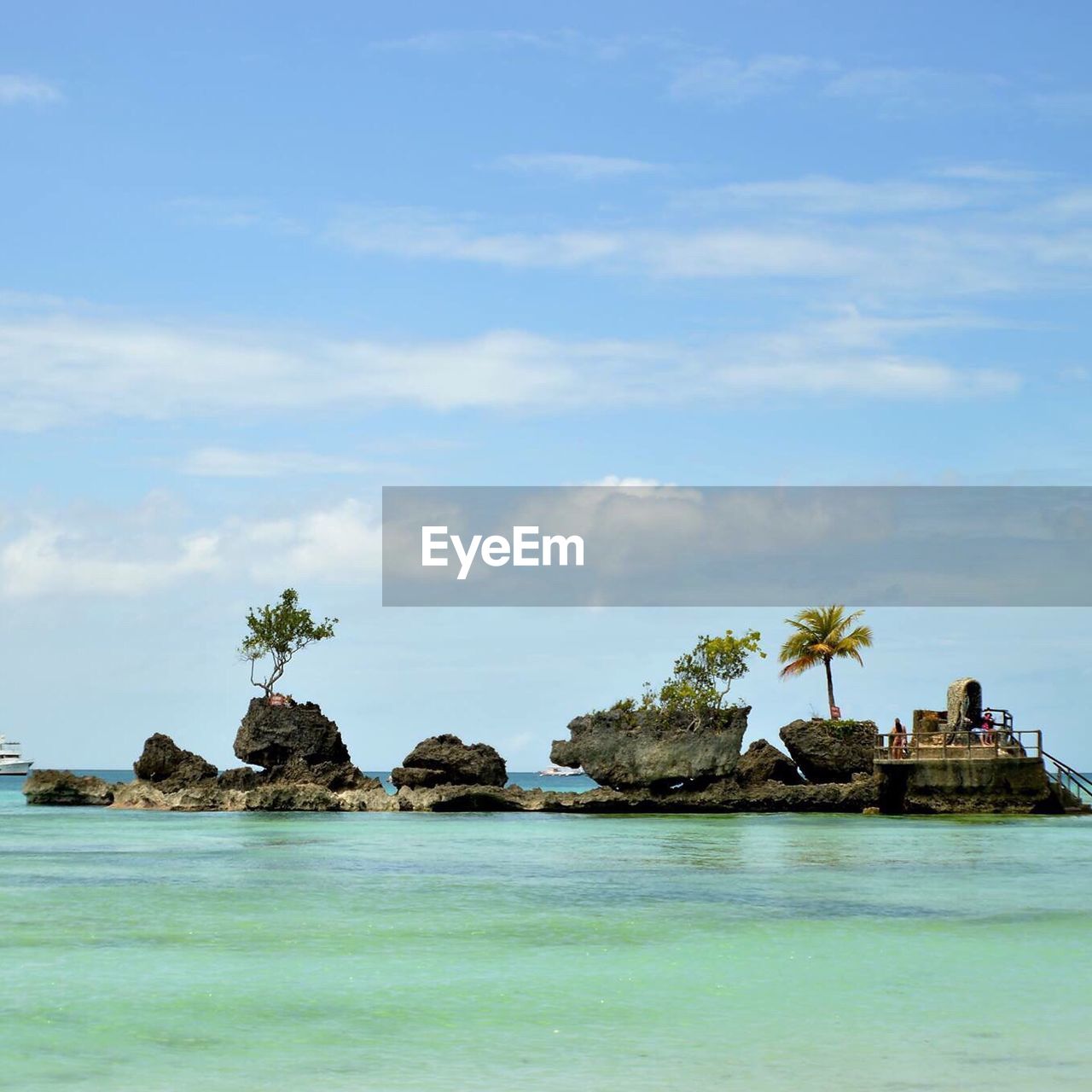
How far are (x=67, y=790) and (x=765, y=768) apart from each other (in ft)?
120

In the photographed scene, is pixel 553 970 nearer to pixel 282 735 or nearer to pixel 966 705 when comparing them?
pixel 966 705

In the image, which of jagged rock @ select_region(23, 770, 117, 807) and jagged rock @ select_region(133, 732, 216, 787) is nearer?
jagged rock @ select_region(133, 732, 216, 787)

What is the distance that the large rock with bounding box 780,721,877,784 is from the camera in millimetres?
57750

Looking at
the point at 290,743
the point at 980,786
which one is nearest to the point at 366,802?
the point at 290,743

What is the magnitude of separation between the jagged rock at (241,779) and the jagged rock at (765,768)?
2034 cm

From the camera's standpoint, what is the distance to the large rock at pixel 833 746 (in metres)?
57.8

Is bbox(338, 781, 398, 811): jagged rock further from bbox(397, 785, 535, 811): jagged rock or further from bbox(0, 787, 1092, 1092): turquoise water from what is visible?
bbox(0, 787, 1092, 1092): turquoise water

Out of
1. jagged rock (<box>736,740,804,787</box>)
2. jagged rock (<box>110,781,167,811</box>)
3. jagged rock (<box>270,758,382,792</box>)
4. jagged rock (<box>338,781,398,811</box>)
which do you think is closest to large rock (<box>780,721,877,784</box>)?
jagged rock (<box>736,740,804,787</box>)

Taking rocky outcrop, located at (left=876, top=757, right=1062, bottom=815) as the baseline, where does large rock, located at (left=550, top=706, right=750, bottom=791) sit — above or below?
above

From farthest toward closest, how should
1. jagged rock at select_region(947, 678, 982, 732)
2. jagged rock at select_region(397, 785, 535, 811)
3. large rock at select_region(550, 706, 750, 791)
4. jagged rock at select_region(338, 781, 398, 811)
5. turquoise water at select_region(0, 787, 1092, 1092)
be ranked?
jagged rock at select_region(338, 781, 398, 811), jagged rock at select_region(397, 785, 535, 811), large rock at select_region(550, 706, 750, 791), jagged rock at select_region(947, 678, 982, 732), turquoise water at select_region(0, 787, 1092, 1092)

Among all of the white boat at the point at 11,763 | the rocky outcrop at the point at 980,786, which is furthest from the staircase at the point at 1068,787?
the white boat at the point at 11,763

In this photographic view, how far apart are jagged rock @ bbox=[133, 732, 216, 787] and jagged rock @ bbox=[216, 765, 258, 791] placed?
1800mm

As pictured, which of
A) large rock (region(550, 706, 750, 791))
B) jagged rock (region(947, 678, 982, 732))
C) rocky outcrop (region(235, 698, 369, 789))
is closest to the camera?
jagged rock (region(947, 678, 982, 732))

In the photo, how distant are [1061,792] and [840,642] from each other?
51.3 feet
